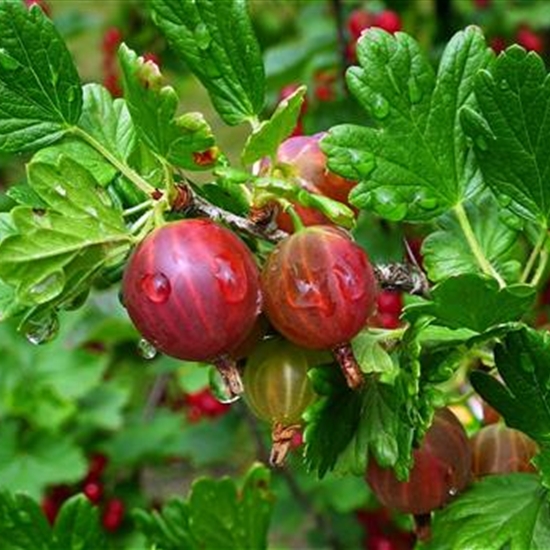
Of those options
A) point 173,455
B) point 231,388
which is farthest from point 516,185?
point 173,455

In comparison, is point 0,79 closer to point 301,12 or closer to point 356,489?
point 356,489

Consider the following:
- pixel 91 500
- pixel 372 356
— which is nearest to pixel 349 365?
pixel 372 356

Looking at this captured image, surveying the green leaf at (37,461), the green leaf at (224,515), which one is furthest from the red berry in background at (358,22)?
the green leaf at (224,515)

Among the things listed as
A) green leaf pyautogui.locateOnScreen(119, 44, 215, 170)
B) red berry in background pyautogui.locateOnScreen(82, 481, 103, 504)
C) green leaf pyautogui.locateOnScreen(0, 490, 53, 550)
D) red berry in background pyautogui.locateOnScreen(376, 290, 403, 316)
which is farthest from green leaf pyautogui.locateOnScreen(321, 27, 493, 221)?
red berry in background pyautogui.locateOnScreen(82, 481, 103, 504)

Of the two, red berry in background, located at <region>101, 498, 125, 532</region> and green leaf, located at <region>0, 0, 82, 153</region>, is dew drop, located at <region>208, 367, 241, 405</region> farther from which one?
red berry in background, located at <region>101, 498, 125, 532</region>

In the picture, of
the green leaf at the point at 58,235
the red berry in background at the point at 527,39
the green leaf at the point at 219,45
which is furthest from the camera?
the red berry in background at the point at 527,39

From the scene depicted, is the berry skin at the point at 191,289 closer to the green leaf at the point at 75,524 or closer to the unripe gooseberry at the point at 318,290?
the unripe gooseberry at the point at 318,290
